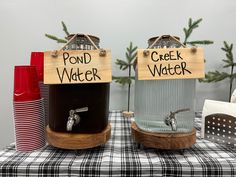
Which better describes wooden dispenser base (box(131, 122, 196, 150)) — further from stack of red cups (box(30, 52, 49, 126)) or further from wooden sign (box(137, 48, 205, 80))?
stack of red cups (box(30, 52, 49, 126))

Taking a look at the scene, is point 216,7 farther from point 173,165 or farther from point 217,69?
point 173,165

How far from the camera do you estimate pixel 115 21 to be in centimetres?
104

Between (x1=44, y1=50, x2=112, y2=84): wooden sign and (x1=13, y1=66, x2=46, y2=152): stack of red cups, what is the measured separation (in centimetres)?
7

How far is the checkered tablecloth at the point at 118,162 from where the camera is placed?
44 cm

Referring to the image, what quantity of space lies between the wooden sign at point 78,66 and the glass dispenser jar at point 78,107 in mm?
26

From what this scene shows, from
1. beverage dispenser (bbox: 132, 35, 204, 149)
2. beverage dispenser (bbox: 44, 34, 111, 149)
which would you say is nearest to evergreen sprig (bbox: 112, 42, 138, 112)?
beverage dispenser (bbox: 132, 35, 204, 149)

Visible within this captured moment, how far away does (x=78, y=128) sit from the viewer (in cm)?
49

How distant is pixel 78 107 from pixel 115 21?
2.25ft

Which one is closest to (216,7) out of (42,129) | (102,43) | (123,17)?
(123,17)

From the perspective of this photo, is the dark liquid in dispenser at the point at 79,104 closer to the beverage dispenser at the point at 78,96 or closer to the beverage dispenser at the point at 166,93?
the beverage dispenser at the point at 78,96

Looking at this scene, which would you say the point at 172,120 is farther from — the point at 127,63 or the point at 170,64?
the point at 127,63

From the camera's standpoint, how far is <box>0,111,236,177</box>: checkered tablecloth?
0.44m

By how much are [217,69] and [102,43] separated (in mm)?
624

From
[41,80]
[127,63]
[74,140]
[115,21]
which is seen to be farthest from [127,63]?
[74,140]
